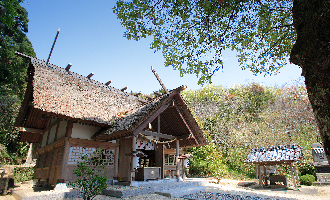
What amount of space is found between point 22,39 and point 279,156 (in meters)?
26.5

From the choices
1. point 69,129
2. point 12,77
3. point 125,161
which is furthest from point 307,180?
point 12,77

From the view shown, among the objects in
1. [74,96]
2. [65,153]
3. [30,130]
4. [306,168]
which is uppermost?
[74,96]

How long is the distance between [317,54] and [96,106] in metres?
9.87

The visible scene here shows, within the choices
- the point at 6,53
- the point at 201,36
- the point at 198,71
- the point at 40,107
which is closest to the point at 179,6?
the point at 201,36

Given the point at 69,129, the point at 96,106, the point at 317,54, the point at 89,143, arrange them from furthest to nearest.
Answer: the point at 96,106 < the point at 89,143 < the point at 69,129 < the point at 317,54

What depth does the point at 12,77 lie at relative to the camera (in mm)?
18359

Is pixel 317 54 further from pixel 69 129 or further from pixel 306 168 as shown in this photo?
pixel 306 168

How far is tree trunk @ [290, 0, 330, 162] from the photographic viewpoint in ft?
6.82

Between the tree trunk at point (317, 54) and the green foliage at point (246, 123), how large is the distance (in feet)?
45.9

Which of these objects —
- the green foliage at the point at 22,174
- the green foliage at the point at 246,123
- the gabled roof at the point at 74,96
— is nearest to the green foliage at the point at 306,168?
the green foliage at the point at 246,123

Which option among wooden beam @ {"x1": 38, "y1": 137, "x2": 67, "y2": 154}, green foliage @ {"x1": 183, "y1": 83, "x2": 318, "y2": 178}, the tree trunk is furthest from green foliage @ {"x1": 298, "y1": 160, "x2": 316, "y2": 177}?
wooden beam @ {"x1": 38, "y1": 137, "x2": 67, "y2": 154}

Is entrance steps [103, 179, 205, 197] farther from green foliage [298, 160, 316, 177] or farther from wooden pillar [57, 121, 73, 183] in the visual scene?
green foliage [298, 160, 316, 177]

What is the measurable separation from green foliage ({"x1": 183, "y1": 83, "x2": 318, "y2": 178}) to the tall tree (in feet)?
52.5

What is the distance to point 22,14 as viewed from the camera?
70.2 feet
